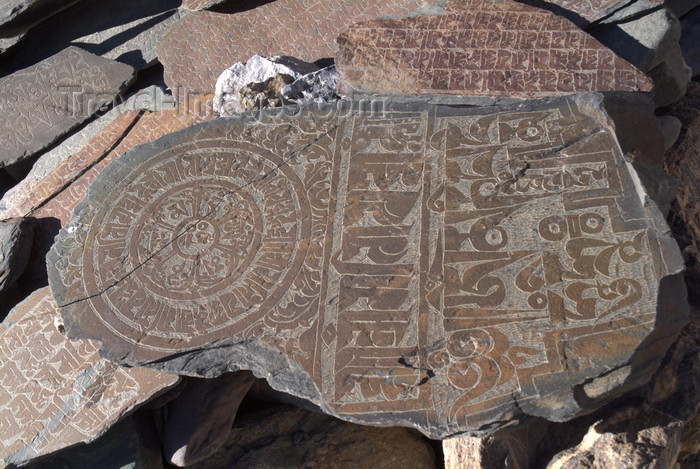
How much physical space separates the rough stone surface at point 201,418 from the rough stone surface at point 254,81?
1.63 m

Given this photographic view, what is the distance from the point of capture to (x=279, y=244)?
2793 millimetres

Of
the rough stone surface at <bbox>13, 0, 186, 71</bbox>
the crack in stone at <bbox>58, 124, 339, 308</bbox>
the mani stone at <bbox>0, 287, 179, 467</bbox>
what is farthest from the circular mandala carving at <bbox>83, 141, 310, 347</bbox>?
the rough stone surface at <bbox>13, 0, 186, 71</bbox>

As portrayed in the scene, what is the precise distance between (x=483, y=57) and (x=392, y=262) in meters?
1.53

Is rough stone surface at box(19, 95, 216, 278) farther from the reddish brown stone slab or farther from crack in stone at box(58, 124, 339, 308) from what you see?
crack in stone at box(58, 124, 339, 308)

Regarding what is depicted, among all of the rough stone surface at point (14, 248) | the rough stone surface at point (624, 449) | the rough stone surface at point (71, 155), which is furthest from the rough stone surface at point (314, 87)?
the rough stone surface at point (624, 449)

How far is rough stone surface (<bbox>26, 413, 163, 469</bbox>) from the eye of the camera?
3.19 m

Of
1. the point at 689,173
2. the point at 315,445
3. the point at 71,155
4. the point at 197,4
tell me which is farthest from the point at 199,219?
the point at 689,173

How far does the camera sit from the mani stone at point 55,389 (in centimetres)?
305

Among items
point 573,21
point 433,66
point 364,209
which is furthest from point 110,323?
point 573,21

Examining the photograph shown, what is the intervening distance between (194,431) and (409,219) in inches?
61.1

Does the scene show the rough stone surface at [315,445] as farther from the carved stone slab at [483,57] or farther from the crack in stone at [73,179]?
the crack in stone at [73,179]

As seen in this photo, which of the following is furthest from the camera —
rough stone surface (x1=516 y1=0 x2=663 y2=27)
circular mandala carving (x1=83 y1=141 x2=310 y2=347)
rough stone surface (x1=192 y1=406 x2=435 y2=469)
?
rough stone surface (x1=516 y1=0 x2=663 y2=27)

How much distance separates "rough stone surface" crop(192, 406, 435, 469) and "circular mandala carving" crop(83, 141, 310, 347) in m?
0.93

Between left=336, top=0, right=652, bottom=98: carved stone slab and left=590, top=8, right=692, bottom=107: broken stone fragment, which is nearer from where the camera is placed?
left=336, top=0, right=652, bottom=98: carved stone slab
